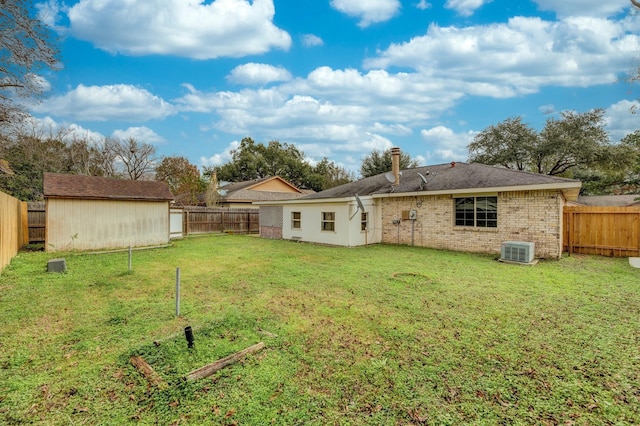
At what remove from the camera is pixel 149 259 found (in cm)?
992

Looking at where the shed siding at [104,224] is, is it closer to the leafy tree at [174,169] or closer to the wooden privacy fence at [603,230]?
the wooden privacy fence at [603,230]

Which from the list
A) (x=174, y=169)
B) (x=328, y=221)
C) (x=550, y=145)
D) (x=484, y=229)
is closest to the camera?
(x=484, y=229)

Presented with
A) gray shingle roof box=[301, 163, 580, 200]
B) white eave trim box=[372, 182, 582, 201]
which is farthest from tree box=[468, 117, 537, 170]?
white eave trim box=[372, 182, 582, 201]

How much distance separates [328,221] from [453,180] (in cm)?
540

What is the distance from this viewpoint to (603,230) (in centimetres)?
996

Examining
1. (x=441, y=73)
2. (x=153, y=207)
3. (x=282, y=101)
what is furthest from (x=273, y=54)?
(x=153, y=207)

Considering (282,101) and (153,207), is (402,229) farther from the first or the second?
(282,101)

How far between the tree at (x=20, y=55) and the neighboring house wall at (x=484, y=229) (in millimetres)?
12251

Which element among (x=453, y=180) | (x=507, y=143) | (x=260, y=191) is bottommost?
(x=453, y=180)

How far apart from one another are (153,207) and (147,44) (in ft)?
21.5

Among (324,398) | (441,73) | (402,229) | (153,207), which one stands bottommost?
(324,398)

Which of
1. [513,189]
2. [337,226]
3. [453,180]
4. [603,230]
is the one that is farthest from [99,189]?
[603,230]

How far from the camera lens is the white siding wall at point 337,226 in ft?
41.4

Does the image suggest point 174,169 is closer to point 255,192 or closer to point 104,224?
point 255,192
